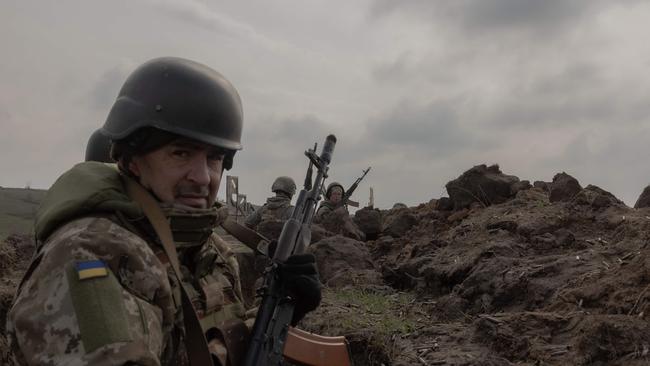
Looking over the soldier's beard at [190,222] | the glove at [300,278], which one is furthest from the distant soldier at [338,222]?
the soldier's beard at [190,222]

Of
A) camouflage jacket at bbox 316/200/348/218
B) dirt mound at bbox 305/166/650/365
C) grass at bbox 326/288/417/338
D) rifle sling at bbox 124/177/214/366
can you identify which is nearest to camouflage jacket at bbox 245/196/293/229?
camouflage jacket at bbox 316/200/348/218

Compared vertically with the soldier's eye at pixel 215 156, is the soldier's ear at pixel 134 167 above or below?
below

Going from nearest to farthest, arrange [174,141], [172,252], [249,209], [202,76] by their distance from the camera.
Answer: [172,252] → [174,141] → [202,76] → [249,209]

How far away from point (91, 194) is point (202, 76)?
788mm

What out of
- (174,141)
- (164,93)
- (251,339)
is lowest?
(251,339)

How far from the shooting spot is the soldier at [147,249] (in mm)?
1845

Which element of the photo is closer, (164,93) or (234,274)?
(164,93)

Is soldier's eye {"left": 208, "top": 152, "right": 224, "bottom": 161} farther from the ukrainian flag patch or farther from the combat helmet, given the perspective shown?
the combat helmet

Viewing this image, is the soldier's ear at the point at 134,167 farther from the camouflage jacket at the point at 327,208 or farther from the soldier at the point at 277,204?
the camouflage jacket at the point at 327,208

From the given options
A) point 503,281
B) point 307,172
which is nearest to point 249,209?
point 503,281

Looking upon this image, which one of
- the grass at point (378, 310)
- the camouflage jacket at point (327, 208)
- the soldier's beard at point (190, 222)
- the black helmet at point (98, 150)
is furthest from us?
the camouflage jacket at point (327, 208)

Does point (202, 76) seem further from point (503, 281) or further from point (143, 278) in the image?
point (503, 281)

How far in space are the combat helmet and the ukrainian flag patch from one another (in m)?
12.3

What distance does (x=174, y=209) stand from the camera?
237 centimetres
